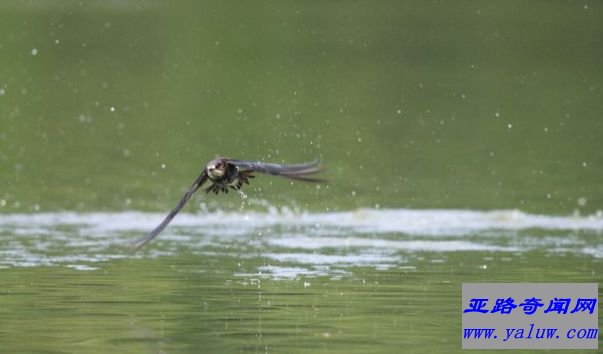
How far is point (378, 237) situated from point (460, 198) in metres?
2.67

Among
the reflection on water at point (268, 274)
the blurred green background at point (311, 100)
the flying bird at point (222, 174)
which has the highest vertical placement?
the blurred green background at point (311, 100)

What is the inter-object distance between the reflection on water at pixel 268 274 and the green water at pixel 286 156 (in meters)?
0.04

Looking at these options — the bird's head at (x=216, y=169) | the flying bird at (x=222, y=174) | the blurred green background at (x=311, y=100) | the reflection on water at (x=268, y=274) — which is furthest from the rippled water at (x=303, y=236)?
the bird's head at (x=216, y=169)

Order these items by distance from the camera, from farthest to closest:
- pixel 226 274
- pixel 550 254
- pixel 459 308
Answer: pixel 550 254, pixel 226 274, pixel 459 308

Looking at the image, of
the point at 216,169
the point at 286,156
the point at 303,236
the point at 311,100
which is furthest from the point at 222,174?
the point at 311,100

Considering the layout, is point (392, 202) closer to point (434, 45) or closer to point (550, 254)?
point (550, 254)

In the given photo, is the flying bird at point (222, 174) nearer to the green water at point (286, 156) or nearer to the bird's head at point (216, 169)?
the bird's head at point (216, 169)

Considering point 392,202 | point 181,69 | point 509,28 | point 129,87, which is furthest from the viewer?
point 509,28

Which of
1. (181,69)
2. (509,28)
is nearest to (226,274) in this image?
(181,69)

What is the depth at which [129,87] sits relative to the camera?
2809cm

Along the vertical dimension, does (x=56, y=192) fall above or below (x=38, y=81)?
below

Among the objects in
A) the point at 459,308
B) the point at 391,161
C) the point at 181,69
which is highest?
the point at 181,69

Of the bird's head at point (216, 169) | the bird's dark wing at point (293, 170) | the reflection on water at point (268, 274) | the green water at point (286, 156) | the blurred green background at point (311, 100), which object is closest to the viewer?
the bird's dark wing at point (293, 170)

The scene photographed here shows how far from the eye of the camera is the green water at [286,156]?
11.4 m
